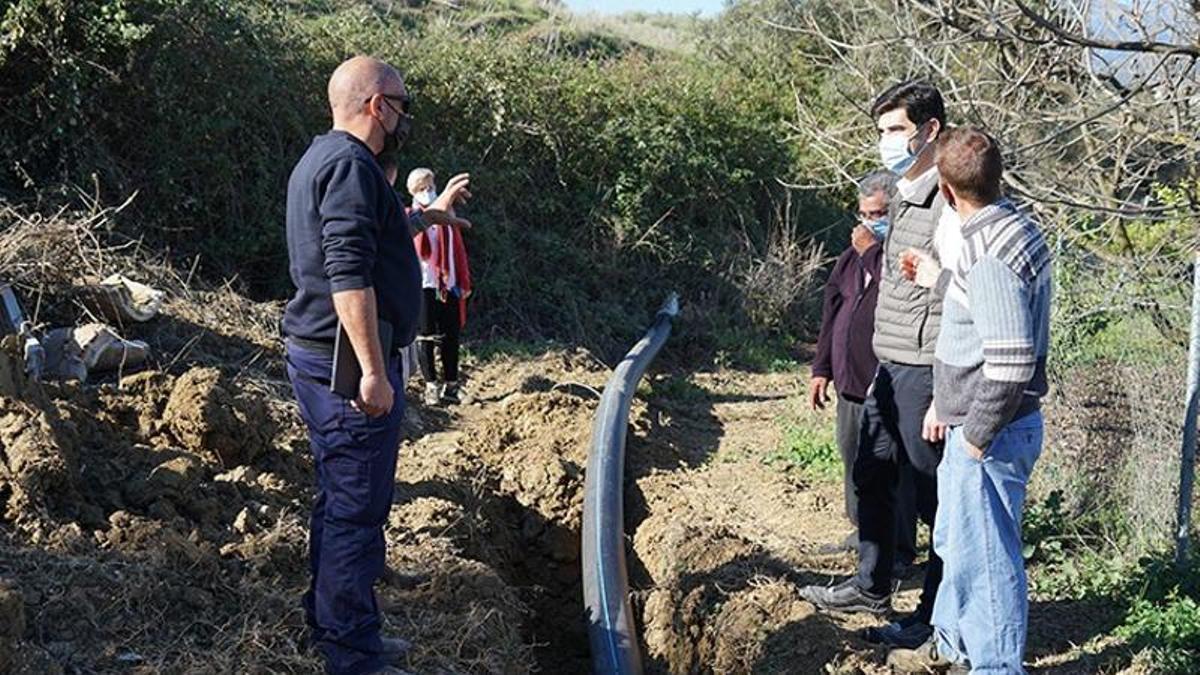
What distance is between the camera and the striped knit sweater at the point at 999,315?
357 centimetres

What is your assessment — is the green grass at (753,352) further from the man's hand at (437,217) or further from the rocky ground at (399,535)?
the man's hand at (437,217)

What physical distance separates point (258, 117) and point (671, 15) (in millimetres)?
28022

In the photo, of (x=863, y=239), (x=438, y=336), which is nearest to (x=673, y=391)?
(x=438, y=336)

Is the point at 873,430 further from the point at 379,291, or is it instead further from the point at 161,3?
the point at 161,3

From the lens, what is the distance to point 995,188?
12.1ft

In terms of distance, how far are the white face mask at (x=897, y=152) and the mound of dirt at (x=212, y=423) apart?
3483 millimetres

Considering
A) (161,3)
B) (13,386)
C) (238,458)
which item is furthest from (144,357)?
(161,3)

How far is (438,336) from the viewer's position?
8.56 meters

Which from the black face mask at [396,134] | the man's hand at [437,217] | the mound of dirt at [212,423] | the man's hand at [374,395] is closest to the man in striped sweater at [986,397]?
the black face mask at [396,134]

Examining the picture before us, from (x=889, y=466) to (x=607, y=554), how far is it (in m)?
1.33

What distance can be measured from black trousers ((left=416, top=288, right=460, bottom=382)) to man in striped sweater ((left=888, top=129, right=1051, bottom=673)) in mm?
4872

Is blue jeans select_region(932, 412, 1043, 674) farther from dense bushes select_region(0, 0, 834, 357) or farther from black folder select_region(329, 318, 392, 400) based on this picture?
dense bushes select_region(0, 0, 834, 357)

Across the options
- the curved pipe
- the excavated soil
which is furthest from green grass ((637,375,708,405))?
the curved pipe

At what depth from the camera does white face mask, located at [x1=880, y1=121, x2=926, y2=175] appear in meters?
4.66
